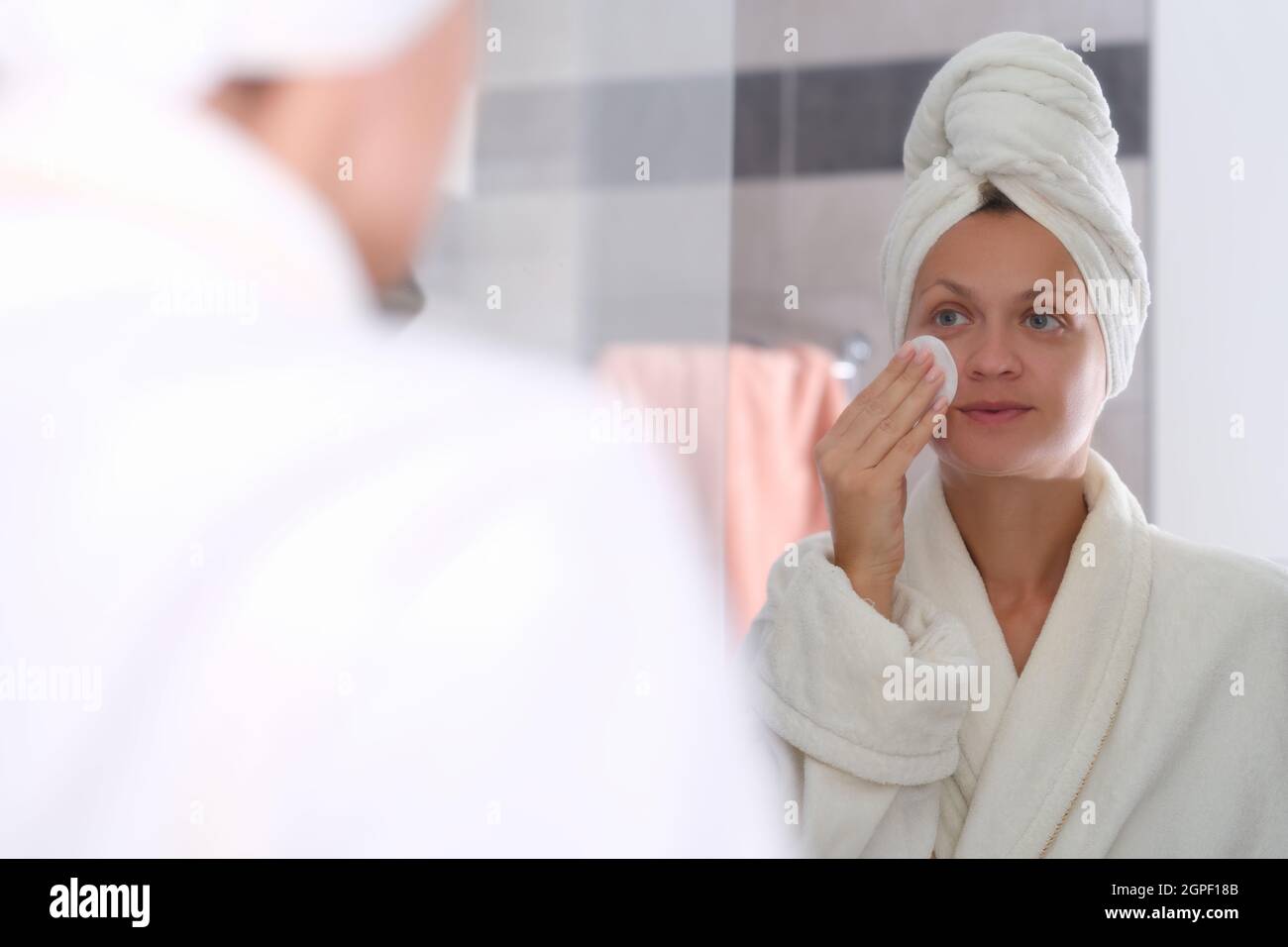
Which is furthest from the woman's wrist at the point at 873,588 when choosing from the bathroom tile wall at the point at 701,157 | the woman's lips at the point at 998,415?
the bathroom tile wall at the point at 701,157

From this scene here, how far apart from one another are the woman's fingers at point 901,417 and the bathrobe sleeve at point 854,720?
0.07 meters

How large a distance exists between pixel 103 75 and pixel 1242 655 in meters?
0.79

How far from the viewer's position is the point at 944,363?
0.68 metres

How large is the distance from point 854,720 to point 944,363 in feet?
0.74

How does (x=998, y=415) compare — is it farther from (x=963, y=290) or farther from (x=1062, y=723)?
(x=1062, y=723)

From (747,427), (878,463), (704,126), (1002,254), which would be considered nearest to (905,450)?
(878,463)

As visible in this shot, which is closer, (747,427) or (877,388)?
(877,388)

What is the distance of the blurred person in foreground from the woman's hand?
14 centimetres

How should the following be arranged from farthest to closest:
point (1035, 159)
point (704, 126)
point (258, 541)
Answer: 1. point (704, 126)
2. point (1035, 159)
3. point (258, 541)

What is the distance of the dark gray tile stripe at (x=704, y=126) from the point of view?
889mm

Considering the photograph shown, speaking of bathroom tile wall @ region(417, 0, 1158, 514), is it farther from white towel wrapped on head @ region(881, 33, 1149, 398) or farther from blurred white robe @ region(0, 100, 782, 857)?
blurred white robe @ region(0, 100, 782, 857)

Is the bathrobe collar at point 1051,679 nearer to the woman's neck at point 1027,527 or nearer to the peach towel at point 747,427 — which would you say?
the woman's neck at point 1027,527

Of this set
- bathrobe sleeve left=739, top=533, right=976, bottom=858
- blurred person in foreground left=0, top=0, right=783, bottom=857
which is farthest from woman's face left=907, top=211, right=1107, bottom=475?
blurred person in foreground left=0, top=0, right=783, bottom=857
